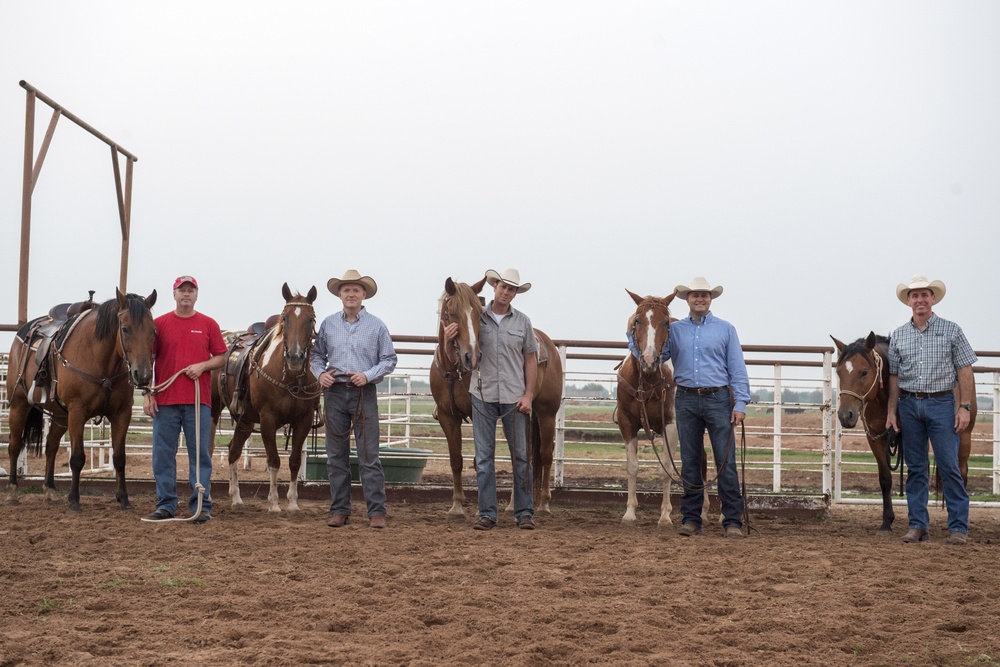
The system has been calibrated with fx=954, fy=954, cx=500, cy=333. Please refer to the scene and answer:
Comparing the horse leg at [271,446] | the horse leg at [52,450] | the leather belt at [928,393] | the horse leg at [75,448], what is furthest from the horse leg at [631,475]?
the horse leg at [52,450]

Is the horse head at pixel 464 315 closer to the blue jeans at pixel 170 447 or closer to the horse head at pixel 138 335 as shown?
the blue jeans at pixel 170 447

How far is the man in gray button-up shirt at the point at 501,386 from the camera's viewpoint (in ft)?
22.6

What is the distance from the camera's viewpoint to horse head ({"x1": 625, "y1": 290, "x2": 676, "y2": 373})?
6.63 metres

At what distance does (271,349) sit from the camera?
7.74 meters

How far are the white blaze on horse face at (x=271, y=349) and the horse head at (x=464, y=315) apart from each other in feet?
5.24

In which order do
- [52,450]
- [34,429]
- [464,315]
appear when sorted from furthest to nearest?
[34,429]
[52,450]
[464,315]

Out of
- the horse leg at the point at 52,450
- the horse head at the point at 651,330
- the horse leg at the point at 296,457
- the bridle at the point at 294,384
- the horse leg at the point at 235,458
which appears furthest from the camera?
the horse leg at the point at 52,450

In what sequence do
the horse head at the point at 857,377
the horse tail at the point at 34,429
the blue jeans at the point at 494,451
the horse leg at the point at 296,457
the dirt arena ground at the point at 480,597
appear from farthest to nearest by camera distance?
the horse tail at the point at 34,429
the horse leg at the point at 296,457
the horse head at the point at 857,377
the blue jeans at the point at 494,451
the dirt arena ground at the point at 480,597

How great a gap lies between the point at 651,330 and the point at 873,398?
1933 millimetres

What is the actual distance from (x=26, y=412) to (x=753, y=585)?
22.2ft

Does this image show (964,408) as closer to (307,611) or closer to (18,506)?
(307,611)

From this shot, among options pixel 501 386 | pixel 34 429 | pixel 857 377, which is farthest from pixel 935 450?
pixel 34 429

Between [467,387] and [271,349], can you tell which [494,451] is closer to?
[467,387]

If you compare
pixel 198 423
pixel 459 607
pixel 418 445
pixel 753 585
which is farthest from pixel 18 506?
pixel 418 445
